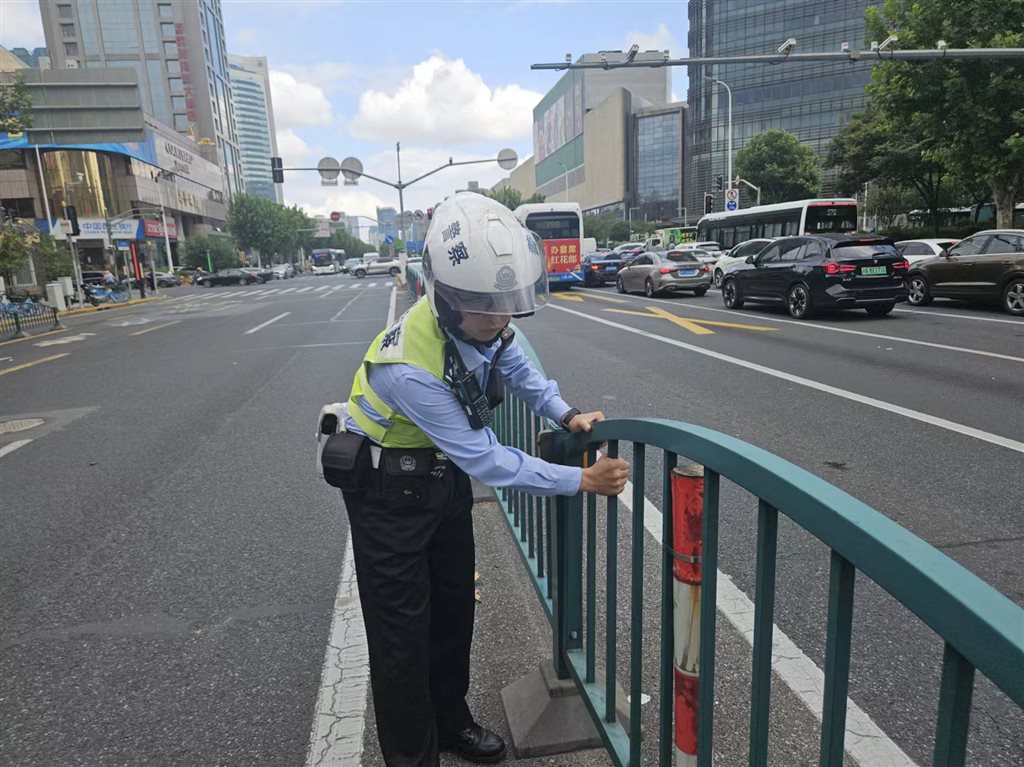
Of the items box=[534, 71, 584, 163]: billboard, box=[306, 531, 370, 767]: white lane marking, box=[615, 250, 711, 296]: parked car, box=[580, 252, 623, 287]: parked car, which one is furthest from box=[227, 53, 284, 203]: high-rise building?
box=[306, 531, 370, 767]: white lane marking

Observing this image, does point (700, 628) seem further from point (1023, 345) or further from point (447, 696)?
point (1023, 345)

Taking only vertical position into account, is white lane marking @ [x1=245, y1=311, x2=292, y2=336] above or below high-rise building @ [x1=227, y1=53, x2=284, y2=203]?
below

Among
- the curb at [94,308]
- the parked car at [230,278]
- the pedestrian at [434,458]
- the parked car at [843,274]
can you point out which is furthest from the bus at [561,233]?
the parked car at [230,278]

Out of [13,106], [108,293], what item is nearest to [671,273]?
[13,106]

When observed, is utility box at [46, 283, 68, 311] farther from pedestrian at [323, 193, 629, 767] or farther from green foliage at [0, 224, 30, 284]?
pedestrian at [323, 193, 629, 767]

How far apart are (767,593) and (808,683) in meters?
1.58

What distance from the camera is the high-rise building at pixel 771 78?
254 feet

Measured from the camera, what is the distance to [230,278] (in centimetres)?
5441

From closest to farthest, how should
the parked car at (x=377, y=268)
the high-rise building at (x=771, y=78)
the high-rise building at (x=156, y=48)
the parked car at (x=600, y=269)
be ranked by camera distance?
the parked car at (x=600, y=269) → the parked car at (x=377, y=268) → the high-rise building at (x=771, y=78) → the high-rise building at (x=156, y=48)

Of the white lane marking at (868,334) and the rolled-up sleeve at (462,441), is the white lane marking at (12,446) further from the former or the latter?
the white lane marking at (868,334)

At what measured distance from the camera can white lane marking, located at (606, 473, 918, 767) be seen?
2180 mm

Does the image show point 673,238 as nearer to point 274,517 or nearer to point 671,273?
point 671,273

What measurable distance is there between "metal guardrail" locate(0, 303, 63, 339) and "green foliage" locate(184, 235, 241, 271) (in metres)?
50.5

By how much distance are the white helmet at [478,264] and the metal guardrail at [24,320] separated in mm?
21073
